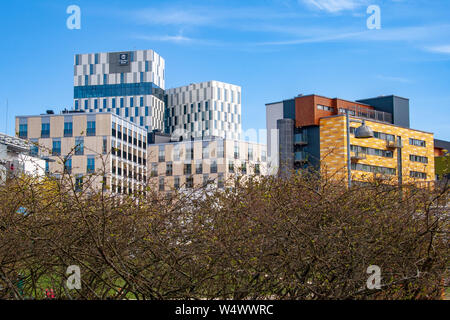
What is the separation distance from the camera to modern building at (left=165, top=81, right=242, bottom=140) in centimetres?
15438

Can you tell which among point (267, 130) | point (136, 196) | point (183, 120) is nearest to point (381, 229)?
point (136, 196)

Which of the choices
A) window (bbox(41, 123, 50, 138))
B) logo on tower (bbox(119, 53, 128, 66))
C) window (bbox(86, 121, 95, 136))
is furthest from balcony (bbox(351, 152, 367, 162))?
logo on tower (bbox(119, 53, 128, 66))

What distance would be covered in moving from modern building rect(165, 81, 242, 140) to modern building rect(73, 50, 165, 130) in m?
3.47

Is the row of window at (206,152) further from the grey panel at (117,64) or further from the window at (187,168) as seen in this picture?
the grey panel at (117,64)

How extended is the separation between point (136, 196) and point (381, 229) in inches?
149

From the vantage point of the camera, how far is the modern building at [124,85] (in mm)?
153375

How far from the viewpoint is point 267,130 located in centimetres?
8856

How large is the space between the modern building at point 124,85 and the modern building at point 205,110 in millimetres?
3468

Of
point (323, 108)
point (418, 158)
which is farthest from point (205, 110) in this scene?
point (418, 158)

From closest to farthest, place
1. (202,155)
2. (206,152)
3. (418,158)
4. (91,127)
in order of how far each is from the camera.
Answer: (418,158) < (91,127) < (206,152) < (202,155)

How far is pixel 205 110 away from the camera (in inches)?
6107

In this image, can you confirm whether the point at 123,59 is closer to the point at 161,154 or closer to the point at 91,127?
the point at 161,154

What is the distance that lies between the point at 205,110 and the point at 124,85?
21240 mm
